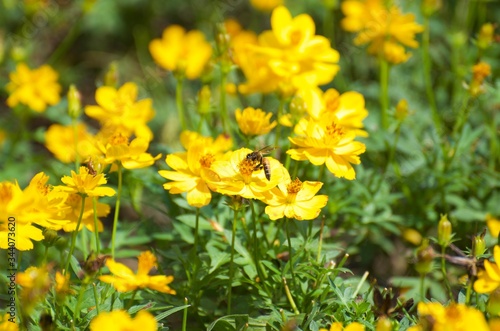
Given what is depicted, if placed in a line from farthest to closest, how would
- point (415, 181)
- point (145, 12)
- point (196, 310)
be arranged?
point (145, 12) < point (415, 181) < point (196, 310)

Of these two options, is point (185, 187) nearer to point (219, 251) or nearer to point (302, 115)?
point (219, 251)

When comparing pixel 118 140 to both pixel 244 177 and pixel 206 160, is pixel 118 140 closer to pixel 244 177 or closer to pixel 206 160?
pixel 206 160

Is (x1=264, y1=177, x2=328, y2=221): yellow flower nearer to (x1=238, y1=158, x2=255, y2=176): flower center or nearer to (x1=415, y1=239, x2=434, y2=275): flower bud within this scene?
(x1=238, y1=158, x2=255, y2=176): flower center

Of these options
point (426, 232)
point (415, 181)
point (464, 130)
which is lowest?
point (426, 232)

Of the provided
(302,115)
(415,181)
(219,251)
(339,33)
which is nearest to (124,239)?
(219,251)

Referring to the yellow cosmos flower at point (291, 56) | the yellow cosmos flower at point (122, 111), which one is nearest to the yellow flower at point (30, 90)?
the yellow cosmos flower at point (122, 111)
